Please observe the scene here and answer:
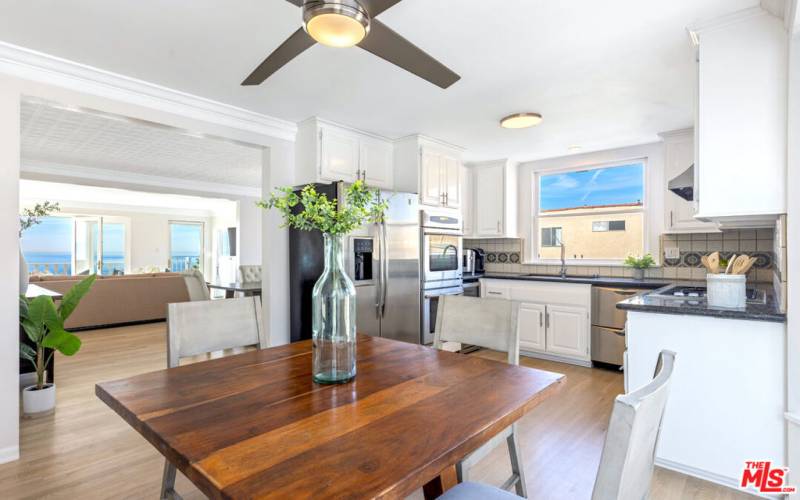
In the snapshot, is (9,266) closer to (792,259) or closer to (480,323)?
(480,323)

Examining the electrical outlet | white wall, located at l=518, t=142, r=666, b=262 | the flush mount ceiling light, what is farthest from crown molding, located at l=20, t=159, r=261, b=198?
the electrical outlet

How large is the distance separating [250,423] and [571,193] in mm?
4786

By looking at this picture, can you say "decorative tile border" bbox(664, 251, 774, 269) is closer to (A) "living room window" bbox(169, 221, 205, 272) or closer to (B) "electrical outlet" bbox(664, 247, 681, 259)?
(B) "electrical outlet" bbox(664, 247, 681, 259)

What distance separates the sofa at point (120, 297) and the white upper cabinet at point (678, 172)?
21.5 feet

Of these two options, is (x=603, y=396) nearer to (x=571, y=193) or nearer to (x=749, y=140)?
(x=749, y=140)

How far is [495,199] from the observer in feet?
16.6

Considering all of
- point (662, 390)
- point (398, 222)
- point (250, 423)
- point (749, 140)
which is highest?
point (749, 140)

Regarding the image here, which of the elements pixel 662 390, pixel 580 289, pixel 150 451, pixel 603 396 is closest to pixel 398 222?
pixel 580 289

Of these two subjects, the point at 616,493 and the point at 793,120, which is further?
the point at 793,120

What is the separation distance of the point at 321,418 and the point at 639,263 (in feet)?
13.8

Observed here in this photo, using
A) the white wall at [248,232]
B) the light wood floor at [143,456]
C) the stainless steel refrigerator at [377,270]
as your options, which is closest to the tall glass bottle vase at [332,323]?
the light wood floor at [143,456]

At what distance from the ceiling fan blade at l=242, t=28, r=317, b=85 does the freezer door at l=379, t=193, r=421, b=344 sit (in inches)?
77.2

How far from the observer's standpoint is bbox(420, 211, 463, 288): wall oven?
4.10 metres

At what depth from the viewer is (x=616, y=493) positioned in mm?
593
